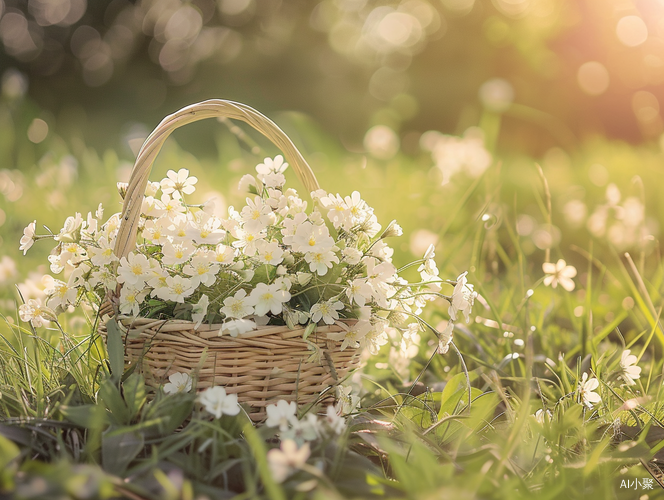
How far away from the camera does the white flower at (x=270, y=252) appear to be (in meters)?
0.90

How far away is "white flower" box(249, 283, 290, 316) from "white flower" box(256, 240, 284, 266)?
5cm

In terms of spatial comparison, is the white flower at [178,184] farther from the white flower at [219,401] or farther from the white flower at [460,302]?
the white flower at [460,302]

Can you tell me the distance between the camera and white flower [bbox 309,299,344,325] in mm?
892

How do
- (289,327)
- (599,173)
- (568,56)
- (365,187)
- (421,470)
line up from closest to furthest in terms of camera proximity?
1. (421,470)
2. (289,327)
3. (365,187)
4. (599,173)
5. (568,56)

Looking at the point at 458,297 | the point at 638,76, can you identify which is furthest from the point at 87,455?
the point at 638,76

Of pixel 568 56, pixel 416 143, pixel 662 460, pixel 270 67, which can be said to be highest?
pixel 270 67

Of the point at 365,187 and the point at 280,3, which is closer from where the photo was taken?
the point at 365,187

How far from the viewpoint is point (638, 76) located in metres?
4.86

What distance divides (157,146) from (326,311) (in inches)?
17.1

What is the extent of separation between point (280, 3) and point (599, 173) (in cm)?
600

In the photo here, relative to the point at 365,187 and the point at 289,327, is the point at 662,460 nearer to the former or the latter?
the point at 289,327

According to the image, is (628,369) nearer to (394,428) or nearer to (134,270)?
(394,428)

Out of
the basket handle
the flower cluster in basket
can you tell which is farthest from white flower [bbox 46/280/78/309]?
the basket handle

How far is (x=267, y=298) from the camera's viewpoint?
0.88 m
